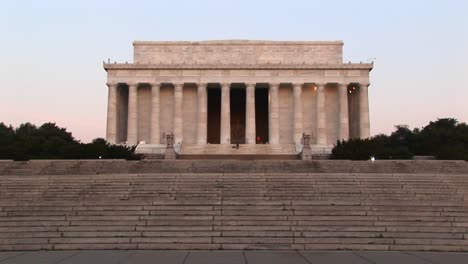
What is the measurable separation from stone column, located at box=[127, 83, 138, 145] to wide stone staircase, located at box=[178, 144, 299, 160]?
25.3ft

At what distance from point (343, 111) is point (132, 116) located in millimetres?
25434

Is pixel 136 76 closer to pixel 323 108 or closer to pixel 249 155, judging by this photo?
pixel 249 155

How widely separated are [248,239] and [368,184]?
1018cm

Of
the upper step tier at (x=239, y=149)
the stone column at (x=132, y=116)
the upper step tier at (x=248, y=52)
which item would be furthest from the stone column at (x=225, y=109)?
the stone column at (x=132, y=116)

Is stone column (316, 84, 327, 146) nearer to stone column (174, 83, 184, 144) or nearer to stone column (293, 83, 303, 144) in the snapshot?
stone column (293, 83, 303, 144)

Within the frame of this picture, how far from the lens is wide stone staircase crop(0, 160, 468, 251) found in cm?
1513

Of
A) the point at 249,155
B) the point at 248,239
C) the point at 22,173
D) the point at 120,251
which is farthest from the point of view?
the point at 249,155

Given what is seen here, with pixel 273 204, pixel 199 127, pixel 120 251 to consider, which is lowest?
pixel 120 251

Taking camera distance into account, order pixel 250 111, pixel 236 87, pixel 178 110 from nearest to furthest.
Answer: pixel 250 111 → pixel 178 110 → pixel 236 87

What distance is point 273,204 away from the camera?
58.1 ft

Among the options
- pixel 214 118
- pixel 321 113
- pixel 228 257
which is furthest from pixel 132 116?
pixel 228 257

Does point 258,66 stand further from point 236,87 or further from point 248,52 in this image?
point 236,87

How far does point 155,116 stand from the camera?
194ft

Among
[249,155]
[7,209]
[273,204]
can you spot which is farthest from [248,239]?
[249,155]
